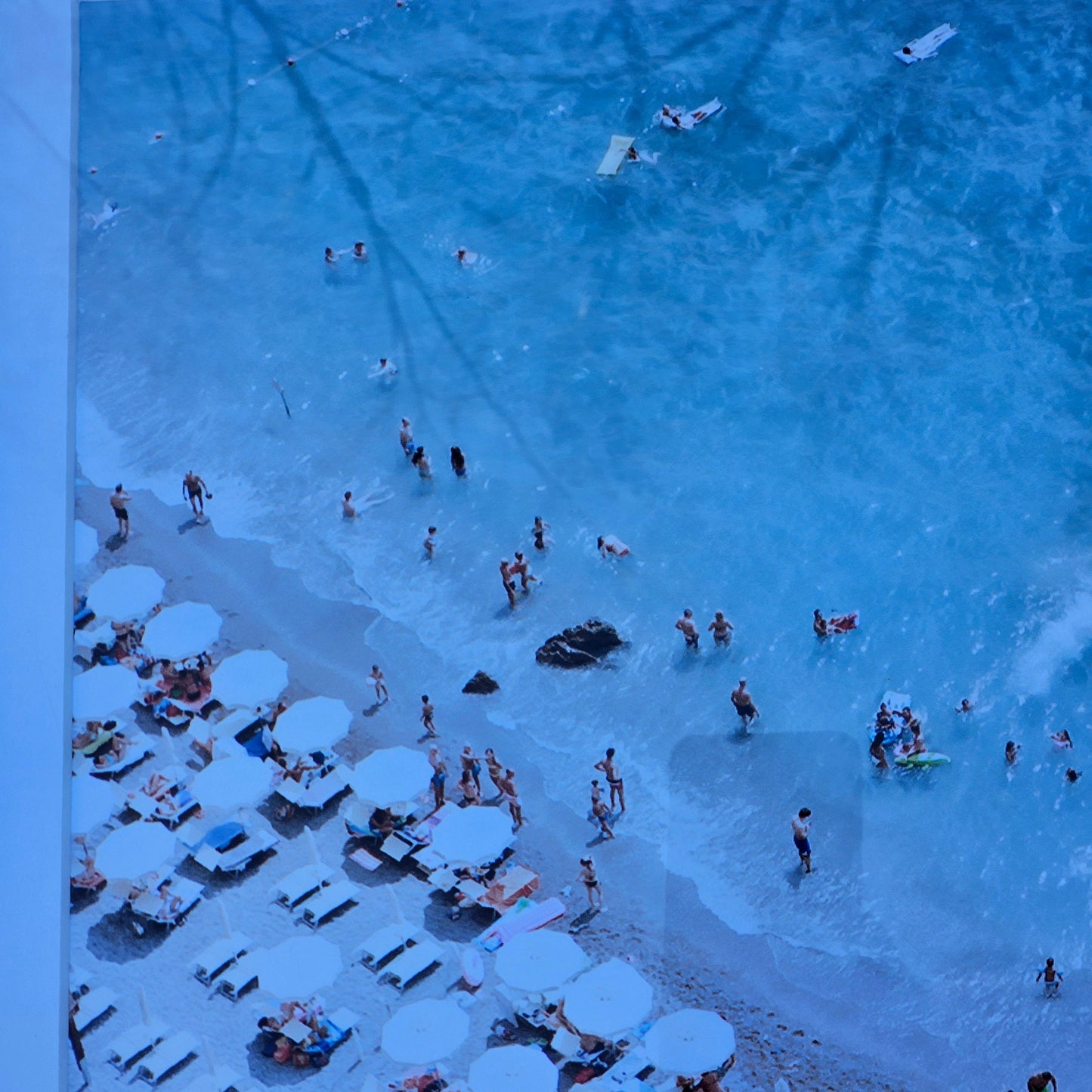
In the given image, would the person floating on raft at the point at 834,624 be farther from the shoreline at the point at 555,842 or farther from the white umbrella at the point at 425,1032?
the white umbrella at the point at 425,1032

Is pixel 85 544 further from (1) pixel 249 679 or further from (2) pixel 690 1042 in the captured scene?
(2) pixel 690 1042

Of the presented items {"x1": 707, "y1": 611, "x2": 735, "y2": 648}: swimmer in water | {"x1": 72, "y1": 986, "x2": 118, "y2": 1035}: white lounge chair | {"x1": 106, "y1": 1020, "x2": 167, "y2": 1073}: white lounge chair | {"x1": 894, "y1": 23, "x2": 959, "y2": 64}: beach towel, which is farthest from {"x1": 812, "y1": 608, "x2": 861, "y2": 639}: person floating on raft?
{"x1": 894, "y1": 23, "x2": 959, "y2": 64}: beach towel

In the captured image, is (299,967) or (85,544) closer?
(299,967)

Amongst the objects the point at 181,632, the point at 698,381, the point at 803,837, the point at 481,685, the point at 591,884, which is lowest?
the point at 591,884

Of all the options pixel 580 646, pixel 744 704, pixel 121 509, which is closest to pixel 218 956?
pixel 580 646

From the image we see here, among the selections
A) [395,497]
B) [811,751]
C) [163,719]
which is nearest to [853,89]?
[395,497]

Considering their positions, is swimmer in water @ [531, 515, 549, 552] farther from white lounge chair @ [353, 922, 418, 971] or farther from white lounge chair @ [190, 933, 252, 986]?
white lounge chair @ [190, 933, 252, 986]

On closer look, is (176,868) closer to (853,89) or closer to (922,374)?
(922,374)
